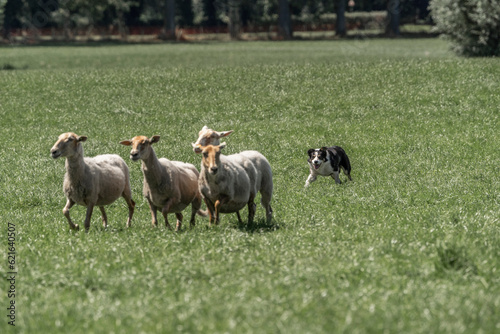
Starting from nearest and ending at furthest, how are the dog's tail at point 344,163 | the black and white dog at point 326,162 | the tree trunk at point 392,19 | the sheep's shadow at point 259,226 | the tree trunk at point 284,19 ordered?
the sheep's shadow at point 259,226
the black and white dog at point 326,162
the dog's tail at point 344,163
the tree trunk at point 284,19
the tree trunk at point 392,19

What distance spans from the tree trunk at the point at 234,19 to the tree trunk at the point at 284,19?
22.4ft

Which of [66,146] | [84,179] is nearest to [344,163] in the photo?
[84,179]

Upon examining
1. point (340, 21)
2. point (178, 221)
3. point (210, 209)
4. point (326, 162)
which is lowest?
point (340, 21)

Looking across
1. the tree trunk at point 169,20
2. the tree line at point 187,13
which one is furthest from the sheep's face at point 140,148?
the tree trunk at point 169,20

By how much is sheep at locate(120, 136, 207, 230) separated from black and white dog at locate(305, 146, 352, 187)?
5722 millimetres

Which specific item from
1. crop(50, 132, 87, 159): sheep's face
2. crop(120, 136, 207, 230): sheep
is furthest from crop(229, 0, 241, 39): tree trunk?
crop(50, 132, 87, 159): sheep's face

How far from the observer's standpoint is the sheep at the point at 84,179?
12680 mm

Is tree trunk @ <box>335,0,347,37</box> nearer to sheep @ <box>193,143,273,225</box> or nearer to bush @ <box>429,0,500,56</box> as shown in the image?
bush @ <box>429,0,500,56</box>

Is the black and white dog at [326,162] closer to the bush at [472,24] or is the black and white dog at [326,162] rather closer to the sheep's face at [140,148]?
the sheep's face at [140,148]

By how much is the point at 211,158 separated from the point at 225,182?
60cm

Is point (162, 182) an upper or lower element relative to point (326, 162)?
upper

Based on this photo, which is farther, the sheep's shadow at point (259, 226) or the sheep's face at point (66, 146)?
the sheep's shadow at point (259, 226)

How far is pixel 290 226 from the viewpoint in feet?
42.7

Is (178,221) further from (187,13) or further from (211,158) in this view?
(187,13)
